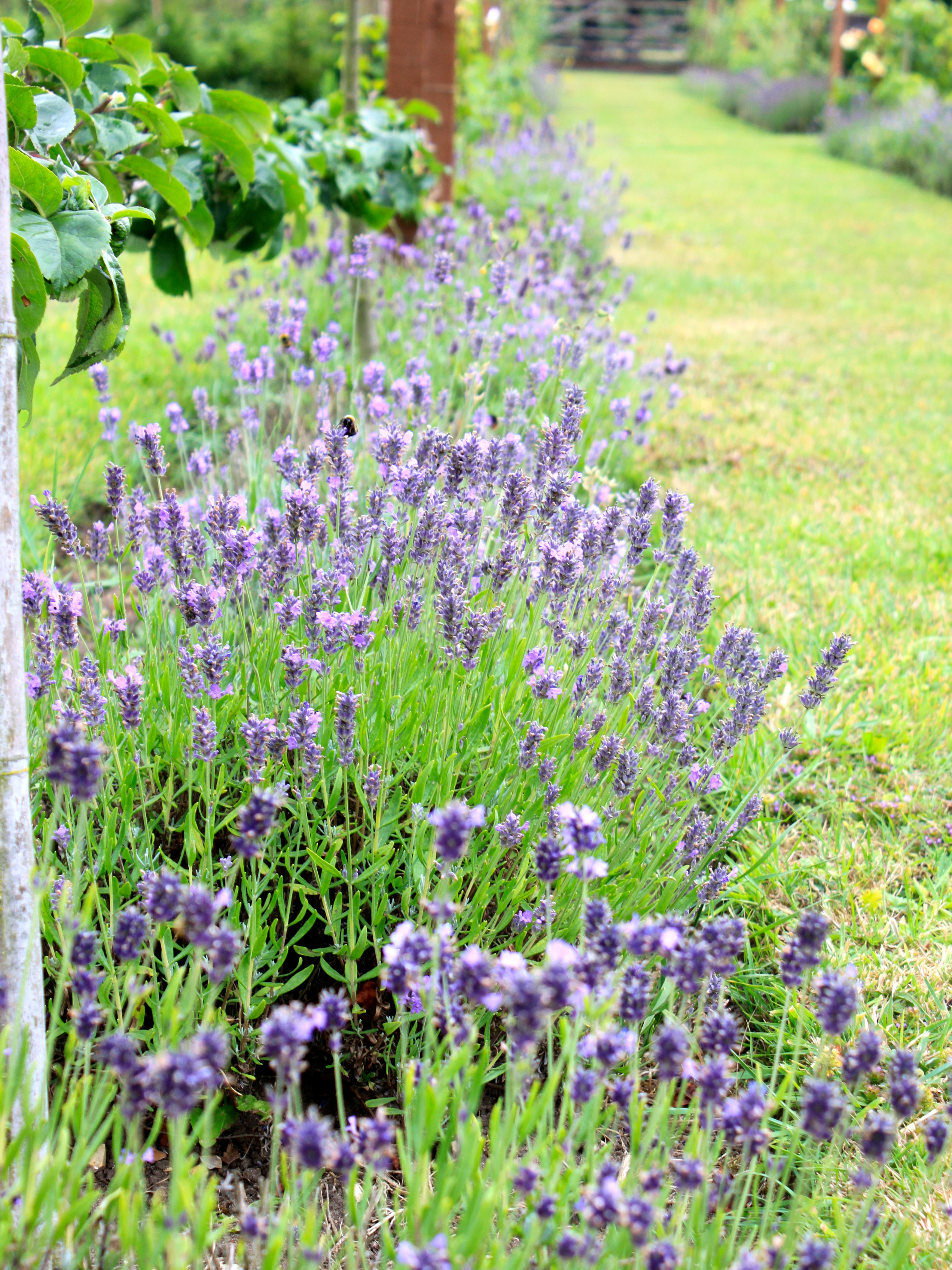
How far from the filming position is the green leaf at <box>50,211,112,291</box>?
1449mm

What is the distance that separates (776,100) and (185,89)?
20795 mm

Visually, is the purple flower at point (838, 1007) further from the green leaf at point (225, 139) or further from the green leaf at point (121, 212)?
the green leaf at point (225, 139)

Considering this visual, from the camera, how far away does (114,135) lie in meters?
2.13

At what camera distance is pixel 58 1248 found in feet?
3.66

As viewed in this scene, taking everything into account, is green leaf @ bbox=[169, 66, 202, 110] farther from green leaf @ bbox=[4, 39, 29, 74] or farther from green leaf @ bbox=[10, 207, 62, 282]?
green leaf @ bbox=[10, 207, 62, 282]

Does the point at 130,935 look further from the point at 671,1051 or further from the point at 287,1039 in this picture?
the point at 671,1051

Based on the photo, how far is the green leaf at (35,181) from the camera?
56.4 inches

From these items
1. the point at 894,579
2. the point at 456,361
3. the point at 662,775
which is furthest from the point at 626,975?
the point at 894,579

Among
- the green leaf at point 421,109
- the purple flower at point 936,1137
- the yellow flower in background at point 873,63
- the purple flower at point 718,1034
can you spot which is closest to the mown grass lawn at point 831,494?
the purple flower at point 936,1137

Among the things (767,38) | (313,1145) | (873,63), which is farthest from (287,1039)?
(767,38)

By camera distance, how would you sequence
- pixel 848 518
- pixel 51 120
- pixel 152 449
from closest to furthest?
1. pixel 51 120
2. pixel 152 449
3. pixel 848 518

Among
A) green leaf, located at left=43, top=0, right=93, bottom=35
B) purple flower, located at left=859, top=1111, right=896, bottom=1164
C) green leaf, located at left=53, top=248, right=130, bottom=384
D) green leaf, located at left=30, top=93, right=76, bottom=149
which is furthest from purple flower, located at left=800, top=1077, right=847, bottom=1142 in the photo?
green leaf, located at left=43, top=0, right=93, bottom=35

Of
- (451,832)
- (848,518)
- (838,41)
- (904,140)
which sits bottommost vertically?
(848,518)

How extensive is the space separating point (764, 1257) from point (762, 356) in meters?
5.65
